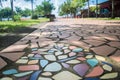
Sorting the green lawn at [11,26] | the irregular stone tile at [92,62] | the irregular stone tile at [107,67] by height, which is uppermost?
the green lawn at [11,26]

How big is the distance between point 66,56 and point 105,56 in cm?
90

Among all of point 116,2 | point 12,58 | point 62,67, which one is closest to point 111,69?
point 62,67

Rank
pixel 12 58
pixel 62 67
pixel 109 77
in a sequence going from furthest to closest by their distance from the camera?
1. pixel 12 58
2. pixel 62 67
3. pixel 109 77

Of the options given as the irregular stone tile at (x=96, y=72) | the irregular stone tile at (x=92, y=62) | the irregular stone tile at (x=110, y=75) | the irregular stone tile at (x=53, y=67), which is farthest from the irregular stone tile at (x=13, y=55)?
the irregular stone tile at (x=110, y=75)

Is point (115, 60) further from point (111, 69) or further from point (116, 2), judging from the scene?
point (116, 2)

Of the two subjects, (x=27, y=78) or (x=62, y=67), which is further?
(x=62, y=67)

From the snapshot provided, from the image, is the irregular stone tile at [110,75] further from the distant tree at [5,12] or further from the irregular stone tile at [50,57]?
the distant tree at [5,12]

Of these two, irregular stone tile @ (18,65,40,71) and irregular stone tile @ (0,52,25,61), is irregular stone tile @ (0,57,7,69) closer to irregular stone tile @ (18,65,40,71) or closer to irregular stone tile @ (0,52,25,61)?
irregular stone tile @ (0,52,25,61)

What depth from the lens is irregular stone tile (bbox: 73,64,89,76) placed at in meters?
3.60

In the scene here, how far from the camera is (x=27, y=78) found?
3.37 meters

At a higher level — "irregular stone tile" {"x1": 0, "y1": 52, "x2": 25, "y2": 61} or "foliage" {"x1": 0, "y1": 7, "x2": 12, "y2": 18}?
"foliage" {"x1": 0, "y1": 7, "x2": 12, "y2": 18}

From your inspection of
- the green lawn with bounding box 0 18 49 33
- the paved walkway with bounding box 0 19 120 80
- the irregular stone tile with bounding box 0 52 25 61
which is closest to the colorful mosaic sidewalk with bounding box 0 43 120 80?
the paved walkway with bounding box 0 19 120 80

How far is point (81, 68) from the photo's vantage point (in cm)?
382

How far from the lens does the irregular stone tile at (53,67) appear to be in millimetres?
3793
